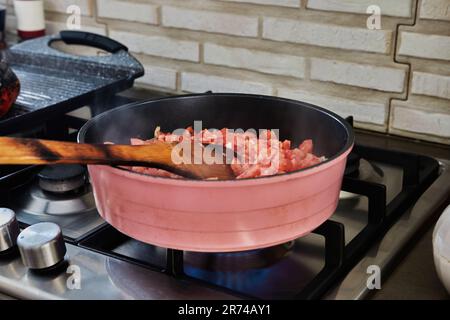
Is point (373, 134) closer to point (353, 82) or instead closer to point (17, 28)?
point (353, 82)

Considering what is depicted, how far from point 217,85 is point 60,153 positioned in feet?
2.08

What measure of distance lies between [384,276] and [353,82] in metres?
0.44

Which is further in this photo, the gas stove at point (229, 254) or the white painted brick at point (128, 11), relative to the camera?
the white painted brick at point (128, 11)

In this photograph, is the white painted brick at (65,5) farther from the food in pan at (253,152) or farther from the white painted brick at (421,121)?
the white painted brick at (421,121)

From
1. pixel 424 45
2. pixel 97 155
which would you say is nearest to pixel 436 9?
pixel 424 45

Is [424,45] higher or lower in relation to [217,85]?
higher

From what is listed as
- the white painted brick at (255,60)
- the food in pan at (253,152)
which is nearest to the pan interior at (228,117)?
the food in pan at (253,152)

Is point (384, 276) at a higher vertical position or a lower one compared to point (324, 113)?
lower

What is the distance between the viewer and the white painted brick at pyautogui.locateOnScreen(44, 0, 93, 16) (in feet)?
4.36

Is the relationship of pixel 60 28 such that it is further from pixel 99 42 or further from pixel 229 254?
pixel 229 254

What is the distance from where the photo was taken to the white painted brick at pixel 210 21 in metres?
1.15

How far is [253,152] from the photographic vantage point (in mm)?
776

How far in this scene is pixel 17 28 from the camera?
55.2 inches

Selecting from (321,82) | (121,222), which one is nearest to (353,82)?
(321,82)
